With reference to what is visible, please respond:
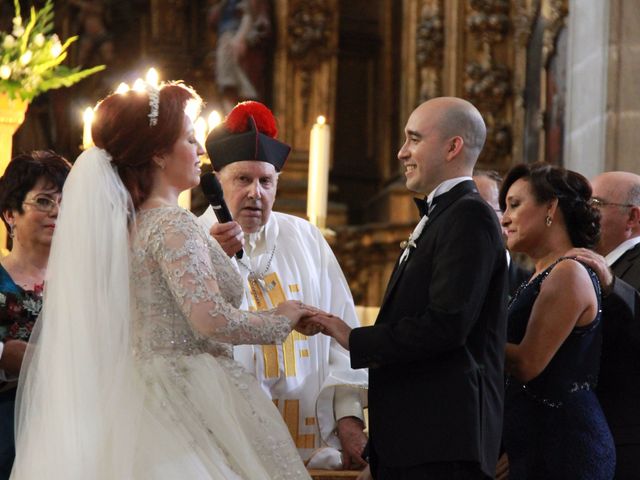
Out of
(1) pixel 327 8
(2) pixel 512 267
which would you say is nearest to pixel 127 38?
(1) pixel 327 8

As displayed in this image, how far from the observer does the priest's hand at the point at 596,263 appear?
13.0 feet

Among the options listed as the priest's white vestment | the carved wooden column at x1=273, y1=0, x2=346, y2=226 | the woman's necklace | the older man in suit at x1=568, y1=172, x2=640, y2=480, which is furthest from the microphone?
the carved wooden column at x1=273, y1=0, x2=346, y2=226

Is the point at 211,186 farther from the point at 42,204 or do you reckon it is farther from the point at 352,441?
the point at 352,441

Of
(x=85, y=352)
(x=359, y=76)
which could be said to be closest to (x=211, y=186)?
(x=85, y=352)

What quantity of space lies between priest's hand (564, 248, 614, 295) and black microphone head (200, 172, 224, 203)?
40.0 inches

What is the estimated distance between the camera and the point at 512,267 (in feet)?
16.8

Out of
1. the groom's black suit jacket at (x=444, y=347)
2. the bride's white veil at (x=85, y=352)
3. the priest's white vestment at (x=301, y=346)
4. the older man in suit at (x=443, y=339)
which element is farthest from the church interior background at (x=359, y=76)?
the bride's white veil at (x=85, y=352)

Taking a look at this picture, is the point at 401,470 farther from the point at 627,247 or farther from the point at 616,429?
the point at 627,247

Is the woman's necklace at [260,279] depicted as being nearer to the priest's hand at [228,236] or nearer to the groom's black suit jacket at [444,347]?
the priest's hand at [228,236]

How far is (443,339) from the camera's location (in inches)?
141

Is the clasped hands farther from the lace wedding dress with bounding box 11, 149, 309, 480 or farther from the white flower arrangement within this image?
the white flower arrangement

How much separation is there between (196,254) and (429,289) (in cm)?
63

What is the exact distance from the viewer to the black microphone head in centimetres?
392

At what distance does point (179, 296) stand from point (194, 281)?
0.18 ft
